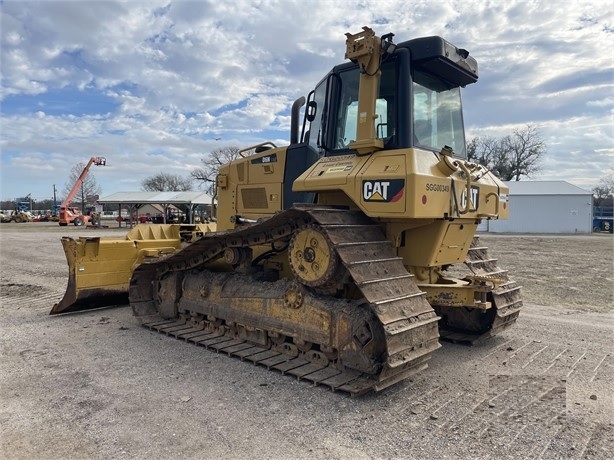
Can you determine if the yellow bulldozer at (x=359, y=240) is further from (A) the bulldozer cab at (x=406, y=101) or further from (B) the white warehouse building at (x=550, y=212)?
(B) the white warehouse building at (x=550, y=212)

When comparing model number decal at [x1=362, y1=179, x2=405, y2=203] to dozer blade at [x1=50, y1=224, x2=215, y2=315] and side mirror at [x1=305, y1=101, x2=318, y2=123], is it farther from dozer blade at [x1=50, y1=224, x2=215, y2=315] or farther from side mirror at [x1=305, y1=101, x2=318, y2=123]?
dozer blade at [x1=50, y1=224, x2=215, y2=315]

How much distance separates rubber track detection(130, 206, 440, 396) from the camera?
416cm

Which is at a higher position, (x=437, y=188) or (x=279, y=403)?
(x=437, y=188)

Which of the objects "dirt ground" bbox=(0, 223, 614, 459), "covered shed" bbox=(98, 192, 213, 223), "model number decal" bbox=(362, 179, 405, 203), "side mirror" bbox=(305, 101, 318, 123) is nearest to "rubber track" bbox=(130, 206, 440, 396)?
"dirt ground" bbox=(0, 223, 614, 459)

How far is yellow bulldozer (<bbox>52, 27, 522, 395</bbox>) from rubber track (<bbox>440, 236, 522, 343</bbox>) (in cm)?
3

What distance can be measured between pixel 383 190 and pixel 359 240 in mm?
556

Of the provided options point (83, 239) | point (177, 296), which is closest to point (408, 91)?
point (177, 296)

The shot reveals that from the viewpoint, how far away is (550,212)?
139 ft

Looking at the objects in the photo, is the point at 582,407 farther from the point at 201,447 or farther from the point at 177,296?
the point at 177,296

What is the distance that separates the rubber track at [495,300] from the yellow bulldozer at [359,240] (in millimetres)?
25

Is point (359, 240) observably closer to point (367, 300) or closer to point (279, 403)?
point (367, 300)

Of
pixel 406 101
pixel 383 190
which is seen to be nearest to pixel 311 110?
pixel 406 101

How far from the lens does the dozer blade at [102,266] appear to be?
7.66 meters

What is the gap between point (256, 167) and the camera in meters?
6.69
